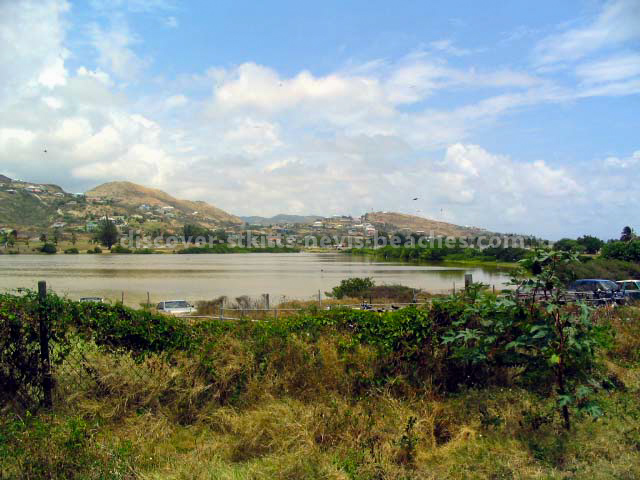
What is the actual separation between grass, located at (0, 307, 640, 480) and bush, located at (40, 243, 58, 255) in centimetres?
13297

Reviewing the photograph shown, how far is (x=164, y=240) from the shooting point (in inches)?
6481

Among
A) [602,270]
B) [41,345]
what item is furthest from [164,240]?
[41,345]

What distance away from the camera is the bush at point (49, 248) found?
402 feet

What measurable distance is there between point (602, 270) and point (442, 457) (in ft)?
161

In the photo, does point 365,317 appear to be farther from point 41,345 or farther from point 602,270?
point 602,270

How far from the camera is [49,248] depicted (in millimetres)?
122875

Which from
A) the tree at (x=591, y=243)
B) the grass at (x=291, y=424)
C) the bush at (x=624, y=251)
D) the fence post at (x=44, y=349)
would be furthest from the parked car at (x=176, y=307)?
the tree at (x=591, y=243)

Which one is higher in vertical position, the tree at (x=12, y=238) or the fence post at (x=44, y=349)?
the tree at (x=12, y=238)

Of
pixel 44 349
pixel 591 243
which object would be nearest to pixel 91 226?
pixel 591 243

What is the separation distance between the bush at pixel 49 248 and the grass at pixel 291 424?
436 feet

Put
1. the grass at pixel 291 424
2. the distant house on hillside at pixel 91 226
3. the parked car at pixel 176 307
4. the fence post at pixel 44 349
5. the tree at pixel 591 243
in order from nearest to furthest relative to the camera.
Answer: the grass at pixel 291 424, the fence post at pixel 44 349, the parked car at pixel 176 307, the tree at pixel 591 243, the distant house on hillside at pixel 91 226

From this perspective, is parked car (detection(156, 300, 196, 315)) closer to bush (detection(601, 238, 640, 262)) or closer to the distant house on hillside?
bush (detection(601, 238, 640, 262))

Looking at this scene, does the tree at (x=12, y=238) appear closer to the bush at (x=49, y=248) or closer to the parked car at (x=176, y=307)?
the bush at (x=49, y=248)

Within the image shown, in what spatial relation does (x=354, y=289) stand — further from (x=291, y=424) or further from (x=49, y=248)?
(x=49, y=248)
